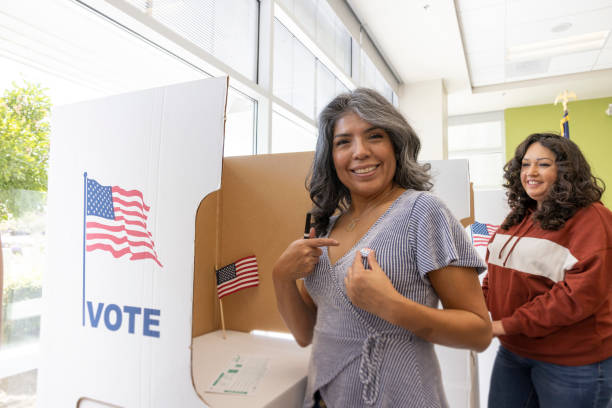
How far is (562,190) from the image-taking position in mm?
1201

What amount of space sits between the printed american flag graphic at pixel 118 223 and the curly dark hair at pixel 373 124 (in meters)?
0.39

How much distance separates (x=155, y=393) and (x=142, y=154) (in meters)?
0.44

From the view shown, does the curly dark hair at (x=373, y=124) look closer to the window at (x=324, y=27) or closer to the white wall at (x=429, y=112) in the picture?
the window at (x=324, y=27)

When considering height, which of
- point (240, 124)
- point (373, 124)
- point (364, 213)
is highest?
point (240, 124)

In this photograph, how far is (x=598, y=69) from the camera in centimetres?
501

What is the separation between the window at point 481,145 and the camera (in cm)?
641

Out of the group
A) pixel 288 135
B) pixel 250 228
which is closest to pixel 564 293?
pixel 250 228

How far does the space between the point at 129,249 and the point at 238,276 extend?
76cm

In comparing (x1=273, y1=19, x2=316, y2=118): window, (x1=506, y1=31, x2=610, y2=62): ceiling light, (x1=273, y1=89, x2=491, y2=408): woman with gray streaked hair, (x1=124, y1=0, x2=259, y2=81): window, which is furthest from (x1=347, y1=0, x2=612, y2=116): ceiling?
(x1=273, y1=89, x2=491, y2=408): woman with gray streaked hair

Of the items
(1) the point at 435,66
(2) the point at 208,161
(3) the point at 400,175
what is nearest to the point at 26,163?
(2) the point at 208,161

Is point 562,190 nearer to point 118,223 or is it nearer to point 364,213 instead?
point 364,213

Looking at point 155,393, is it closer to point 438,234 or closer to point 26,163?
point 438,234

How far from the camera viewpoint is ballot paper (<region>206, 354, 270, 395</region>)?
0.93 meters

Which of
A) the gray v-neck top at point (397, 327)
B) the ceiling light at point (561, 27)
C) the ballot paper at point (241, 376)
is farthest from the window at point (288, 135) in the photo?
the ceiling light at point (561, 27)
